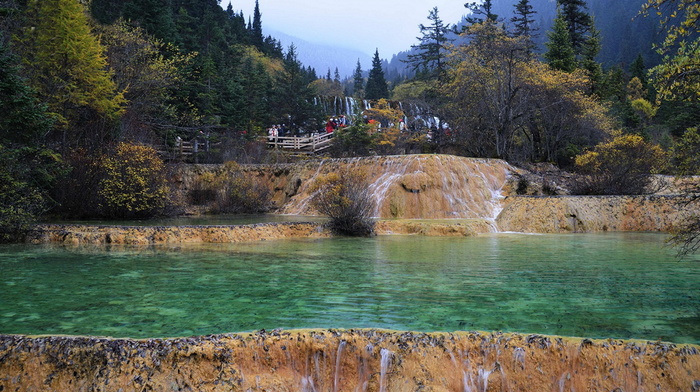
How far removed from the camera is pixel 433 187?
2048 centimetres

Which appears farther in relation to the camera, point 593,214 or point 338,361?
point 593,214

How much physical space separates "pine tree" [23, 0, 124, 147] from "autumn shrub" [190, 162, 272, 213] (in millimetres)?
5874

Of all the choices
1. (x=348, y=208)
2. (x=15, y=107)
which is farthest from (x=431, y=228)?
(x=15, y=107)

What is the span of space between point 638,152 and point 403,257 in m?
14.1

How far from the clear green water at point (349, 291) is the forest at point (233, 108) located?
78.8 inches

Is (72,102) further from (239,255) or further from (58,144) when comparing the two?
(239,255)

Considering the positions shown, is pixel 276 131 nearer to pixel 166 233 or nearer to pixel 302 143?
pixel 302 143

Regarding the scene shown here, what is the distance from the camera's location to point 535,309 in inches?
215

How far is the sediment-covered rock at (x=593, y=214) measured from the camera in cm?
1644

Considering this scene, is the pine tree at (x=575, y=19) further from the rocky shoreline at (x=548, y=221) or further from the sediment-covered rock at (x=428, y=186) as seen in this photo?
the rocky shoreline at (x=548, y=221)

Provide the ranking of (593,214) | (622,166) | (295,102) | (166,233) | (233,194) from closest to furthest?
(166,233), (593,214), (622,166), (233,194), (295,102)

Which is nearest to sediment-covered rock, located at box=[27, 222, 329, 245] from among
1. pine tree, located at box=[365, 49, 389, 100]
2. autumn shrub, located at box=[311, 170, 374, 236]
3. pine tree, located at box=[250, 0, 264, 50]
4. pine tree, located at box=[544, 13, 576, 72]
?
autumn shrub, located at box=[311, 170, 374, 236]

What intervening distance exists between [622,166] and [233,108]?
88.8 ft

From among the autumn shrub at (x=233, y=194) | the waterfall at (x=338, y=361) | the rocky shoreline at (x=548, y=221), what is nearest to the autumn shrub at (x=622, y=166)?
the rocky shoreline at (x=548, y=221)
